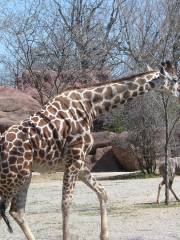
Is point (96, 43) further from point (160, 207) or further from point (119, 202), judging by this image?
point (160, 207)

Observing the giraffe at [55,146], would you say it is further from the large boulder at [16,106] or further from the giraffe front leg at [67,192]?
the large boulder at [16,106]

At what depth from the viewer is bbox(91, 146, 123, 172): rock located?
31734mm

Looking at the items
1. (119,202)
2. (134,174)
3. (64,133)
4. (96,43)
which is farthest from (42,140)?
(134,174)

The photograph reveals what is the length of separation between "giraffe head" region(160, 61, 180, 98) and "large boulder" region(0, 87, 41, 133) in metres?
21.4

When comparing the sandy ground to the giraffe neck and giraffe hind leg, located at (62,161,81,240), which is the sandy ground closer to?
giraffe hind leg, located at (62,161,81,240)

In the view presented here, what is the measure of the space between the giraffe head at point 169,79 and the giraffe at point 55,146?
2.61 ft

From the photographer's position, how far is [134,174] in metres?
27.8

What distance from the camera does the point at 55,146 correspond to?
850 cm

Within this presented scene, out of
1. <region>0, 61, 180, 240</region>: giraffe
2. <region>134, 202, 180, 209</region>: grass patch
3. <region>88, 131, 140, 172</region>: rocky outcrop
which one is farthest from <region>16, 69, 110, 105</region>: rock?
<region>0, 61, 180, 240</region>: giraffe

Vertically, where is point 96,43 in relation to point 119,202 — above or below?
above

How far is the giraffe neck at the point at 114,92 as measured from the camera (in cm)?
909

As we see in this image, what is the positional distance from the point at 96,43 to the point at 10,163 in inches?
595

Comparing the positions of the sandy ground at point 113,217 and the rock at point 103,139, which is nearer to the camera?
the sandy ground at point 113,217

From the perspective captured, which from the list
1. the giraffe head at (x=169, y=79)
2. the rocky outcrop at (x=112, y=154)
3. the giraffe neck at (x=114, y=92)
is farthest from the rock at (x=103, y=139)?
the giraffe neck at (x=114, y=92)
